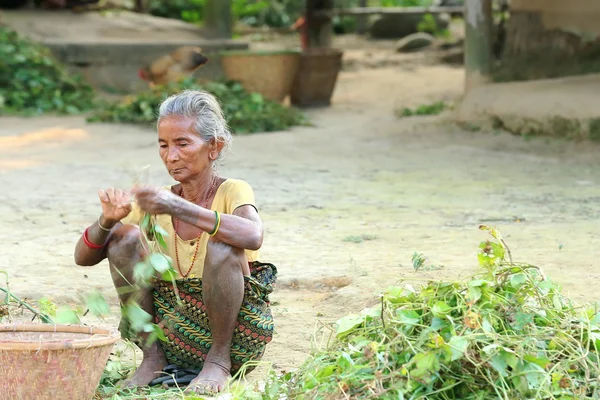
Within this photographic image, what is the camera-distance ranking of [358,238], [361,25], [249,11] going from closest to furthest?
[358,238]
[361,25]
[249,11]

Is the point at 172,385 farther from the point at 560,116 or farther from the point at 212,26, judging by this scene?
the point at 212,26

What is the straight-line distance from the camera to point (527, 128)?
9.11 metres

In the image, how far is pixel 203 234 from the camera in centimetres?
321

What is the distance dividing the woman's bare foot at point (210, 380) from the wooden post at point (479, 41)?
7.78 meters

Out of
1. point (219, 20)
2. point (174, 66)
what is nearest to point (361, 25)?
point (219, 20)

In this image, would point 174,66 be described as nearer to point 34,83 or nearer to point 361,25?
point 34,83

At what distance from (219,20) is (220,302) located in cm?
1232

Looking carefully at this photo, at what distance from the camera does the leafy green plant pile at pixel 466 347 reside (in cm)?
243

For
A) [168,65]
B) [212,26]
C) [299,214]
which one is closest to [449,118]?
[168,65]

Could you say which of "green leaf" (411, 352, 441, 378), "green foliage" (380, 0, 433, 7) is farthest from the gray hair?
"green foliage" (380, 0, 433, 7)

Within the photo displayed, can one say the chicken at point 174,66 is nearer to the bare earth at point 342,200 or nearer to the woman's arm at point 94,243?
the bare earth at point 342,200

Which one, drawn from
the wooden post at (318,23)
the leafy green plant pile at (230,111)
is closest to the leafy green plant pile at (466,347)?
the leafy green plant pile at (230,111)

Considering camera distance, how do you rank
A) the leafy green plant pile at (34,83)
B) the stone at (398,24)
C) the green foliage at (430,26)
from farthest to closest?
the stone at (398,24) → the green foliage at (430,26) → the leafy green plant pile at (34,83)

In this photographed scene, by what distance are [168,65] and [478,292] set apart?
30.4 ft
